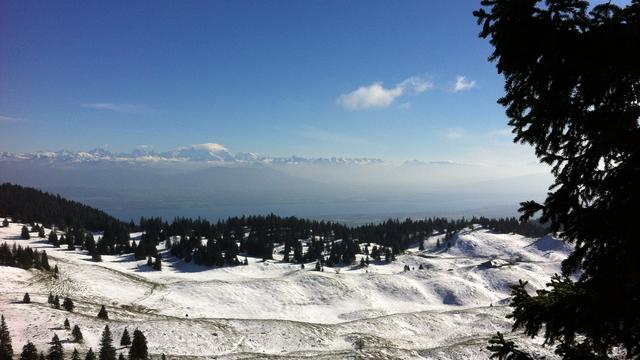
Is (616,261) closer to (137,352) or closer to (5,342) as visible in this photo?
(137,352)

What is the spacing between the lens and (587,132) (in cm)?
620

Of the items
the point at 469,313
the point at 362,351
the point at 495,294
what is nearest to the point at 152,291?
the point at 362,351

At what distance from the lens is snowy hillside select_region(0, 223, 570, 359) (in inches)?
2258

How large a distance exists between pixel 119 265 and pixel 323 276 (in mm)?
62502

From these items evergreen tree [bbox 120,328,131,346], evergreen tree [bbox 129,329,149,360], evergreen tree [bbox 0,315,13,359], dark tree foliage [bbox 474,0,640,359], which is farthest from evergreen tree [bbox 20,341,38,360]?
dark tree foliage [bbox 474,0,640,359]

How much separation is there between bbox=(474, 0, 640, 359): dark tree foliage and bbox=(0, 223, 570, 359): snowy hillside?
170 ft

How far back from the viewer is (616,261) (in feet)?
18.3

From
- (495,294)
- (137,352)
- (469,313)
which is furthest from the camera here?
(495,294)

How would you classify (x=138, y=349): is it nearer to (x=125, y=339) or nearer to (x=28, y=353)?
Result: (x=125, y=339)

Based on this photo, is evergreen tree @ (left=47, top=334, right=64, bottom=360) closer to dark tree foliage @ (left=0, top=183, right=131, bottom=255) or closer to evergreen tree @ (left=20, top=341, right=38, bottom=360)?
evergreen tree @ (left=20, top=341, right=38, bottom=360)

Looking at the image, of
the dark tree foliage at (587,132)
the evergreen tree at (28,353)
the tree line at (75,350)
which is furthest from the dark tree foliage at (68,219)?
the dark tree foliage at (587,132)

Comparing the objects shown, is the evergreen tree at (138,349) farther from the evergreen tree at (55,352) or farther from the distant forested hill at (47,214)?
the distant forested hill at (47,214)

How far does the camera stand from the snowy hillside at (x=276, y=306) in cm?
5734

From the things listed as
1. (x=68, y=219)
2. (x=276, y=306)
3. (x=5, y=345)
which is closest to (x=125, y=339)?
(x=5, y=345)
